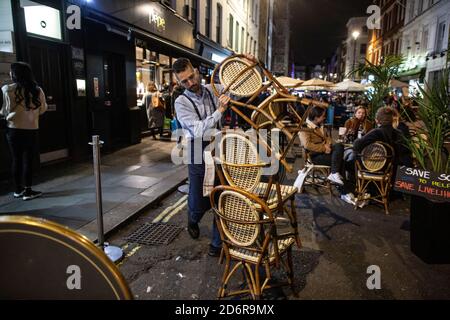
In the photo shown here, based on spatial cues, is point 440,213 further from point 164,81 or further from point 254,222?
point 164,81

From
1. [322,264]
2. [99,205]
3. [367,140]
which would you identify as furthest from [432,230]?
[99,205]

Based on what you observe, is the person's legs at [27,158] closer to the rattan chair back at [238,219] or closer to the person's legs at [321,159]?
the rattan chair back at [238,219]

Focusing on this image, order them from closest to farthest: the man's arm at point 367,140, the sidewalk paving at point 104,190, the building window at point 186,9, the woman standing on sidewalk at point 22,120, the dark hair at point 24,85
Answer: the sidewalk paving at point 104,190
the dark hair at point 24,85
the woman standing on sidewalk at point 22,120
the man's arm at point 367,140
the building window at point 186,9

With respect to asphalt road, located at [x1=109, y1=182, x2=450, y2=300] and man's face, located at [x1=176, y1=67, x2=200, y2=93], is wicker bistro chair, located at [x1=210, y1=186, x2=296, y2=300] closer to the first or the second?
asphalt road, located at [x1=109, y1=182, x2=450, y2=300]

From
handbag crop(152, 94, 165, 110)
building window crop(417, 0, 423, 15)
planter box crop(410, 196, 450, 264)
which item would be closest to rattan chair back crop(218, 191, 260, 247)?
planter box crop(410, 196, 450, 264)

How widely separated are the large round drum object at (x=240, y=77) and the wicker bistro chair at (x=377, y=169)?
12.4 feet

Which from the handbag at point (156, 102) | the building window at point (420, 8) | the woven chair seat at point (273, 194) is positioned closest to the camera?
the woven chair seat at point (273, 194)

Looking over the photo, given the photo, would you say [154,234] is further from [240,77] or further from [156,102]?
[156,102]

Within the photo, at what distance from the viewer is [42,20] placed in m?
7.23

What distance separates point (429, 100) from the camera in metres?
4.14

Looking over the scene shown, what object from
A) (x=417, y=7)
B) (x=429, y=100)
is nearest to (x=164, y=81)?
(x=429, y=100)

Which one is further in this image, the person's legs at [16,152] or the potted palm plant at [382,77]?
the potted palm plant at [382,77]

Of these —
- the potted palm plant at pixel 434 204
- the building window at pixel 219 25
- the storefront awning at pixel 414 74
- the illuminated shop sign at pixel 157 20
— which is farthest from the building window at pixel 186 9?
the storefront awning at pixel 414 74

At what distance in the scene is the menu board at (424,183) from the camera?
3828 mm
